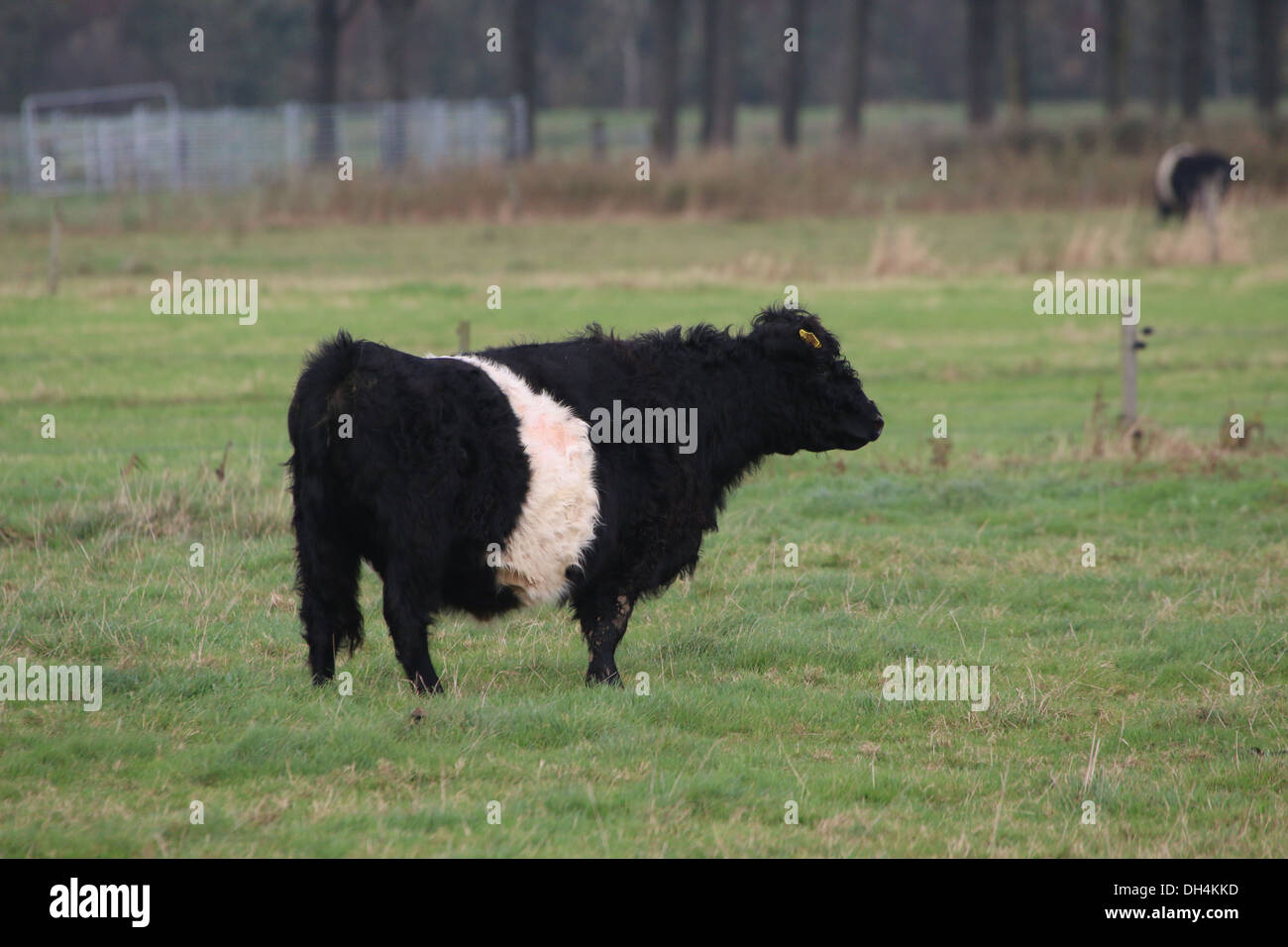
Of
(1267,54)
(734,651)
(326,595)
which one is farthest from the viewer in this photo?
(1267,54)

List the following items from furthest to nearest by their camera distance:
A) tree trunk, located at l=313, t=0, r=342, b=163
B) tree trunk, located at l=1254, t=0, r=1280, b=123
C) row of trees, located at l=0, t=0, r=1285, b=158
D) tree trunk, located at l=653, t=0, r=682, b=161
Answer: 1. tree trunk, located at l=1254, t=0, r=1280, b=123
2. row of trees, located at l=0, t=0, r=1285, b=158
3. tree trunk, located at l=653, t=0, r=682, b=161
4. tree trunk, located at l=313, t=0, r=342, b=163

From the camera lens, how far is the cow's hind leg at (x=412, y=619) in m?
6.59

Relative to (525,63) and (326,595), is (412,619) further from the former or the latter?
(525,63)

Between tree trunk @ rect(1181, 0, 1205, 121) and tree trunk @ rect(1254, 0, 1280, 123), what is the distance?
6.95ft

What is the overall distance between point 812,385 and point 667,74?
44241 millimetres

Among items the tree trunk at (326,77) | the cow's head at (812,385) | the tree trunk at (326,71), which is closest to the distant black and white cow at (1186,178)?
the tree trunk at (326,77)

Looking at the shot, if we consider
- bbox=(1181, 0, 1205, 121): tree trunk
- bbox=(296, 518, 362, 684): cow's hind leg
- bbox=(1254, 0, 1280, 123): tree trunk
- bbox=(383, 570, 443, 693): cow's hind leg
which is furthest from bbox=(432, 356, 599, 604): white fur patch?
bbox=(1181, 0, 1205, 121): tree trunk

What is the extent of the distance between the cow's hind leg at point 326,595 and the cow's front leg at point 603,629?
1100mm

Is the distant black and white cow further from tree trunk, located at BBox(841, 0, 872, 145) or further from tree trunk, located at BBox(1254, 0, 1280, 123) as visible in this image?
tree trunk, located at BBox(1254, 0, 1280, 123)

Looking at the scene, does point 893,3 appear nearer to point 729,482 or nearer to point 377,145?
point 377,145

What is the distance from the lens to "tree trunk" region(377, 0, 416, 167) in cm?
4816

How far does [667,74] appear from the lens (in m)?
50.1

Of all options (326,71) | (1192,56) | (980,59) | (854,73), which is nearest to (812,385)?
(326,71)

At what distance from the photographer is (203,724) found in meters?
6.36
